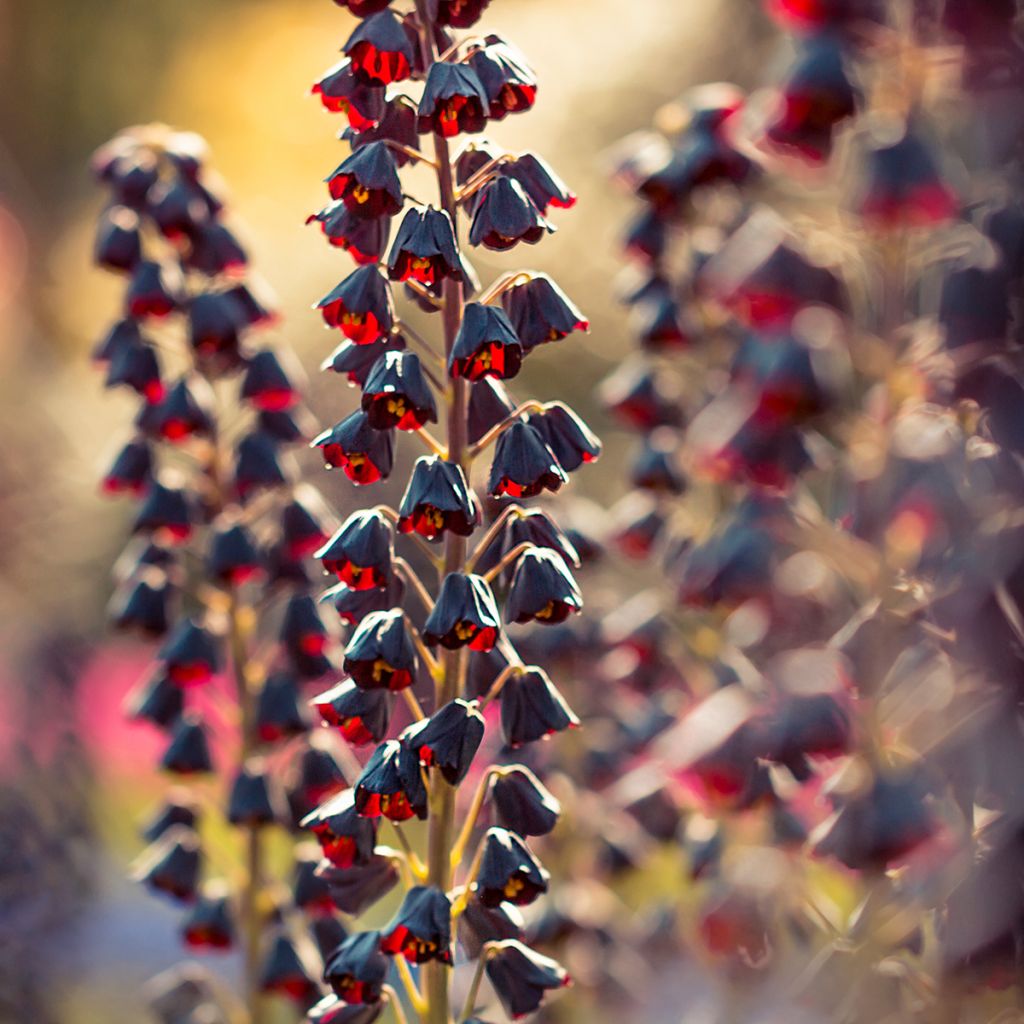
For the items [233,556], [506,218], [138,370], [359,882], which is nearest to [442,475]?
[506,218]

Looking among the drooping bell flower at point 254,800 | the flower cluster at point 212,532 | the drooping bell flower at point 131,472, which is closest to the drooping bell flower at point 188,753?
the flower cluster at point 212,532

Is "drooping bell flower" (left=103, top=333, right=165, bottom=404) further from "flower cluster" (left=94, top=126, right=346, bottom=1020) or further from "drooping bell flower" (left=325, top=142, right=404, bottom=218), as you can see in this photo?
"drooping bell flower" (left=325, top=142, right=404, bottom=218)

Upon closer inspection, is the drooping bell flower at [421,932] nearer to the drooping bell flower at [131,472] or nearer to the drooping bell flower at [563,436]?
the drooping bell flower at [563,436]

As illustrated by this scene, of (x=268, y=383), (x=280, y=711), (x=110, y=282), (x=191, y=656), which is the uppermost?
(x=110, y=282)

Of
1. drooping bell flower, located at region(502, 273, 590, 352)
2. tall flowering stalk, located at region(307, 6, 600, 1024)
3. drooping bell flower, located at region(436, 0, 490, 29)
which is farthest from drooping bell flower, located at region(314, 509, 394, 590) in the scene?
drooping bell flower, located at region(436, 0, 490, 29)

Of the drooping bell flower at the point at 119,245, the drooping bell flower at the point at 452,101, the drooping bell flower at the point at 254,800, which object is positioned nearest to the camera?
the drooping bell flower at the point at 452,101

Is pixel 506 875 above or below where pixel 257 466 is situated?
below

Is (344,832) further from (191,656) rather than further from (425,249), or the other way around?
(191,656)
